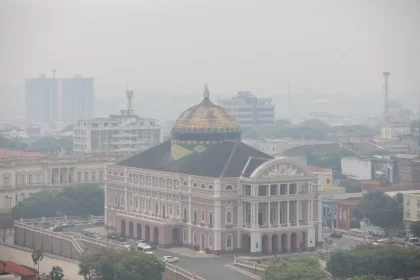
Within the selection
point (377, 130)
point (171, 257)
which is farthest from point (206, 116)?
point (377, 130)

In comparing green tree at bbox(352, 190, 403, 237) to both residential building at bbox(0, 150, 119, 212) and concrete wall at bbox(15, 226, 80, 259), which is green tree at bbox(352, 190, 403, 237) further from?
residential building at bbox(0, 150, 119, 212)

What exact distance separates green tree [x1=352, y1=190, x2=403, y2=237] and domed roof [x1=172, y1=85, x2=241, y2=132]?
6.19 m

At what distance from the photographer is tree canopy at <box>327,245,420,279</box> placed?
4209 centimetres

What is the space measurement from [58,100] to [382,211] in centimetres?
10527

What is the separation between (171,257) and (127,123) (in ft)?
133

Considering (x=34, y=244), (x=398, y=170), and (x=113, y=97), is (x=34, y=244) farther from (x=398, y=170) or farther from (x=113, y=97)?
(x=113, y=97)

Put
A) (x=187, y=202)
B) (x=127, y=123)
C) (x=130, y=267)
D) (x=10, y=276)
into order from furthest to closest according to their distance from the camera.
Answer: (x=127, y=123)
(x=187, y=202)
(x=130, y=267)
(x=10, y=276)

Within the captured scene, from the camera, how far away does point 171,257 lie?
4634 centimetres

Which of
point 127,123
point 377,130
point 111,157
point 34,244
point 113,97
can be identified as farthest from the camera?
point 113,97

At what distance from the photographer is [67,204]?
191 ft

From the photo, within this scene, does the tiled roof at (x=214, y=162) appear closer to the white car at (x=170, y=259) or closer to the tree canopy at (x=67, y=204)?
the white car at (x=170, y=259)

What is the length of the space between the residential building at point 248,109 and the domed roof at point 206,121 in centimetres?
6613

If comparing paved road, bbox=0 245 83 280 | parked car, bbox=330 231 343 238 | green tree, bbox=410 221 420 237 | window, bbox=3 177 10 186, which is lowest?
paved road, bbox=0 245 83 280

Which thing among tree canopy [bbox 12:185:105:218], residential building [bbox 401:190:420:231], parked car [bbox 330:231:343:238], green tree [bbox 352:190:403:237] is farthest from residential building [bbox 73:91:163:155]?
residential building [bbox 401:190:420:231]
